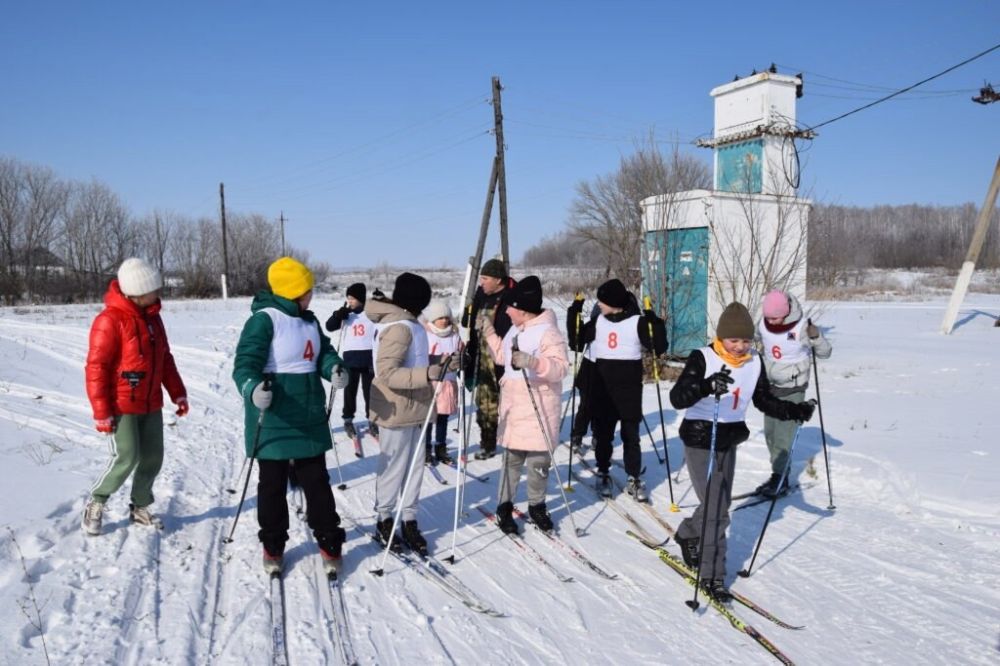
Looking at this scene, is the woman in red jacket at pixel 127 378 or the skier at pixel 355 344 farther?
the skier at pixel 355 344

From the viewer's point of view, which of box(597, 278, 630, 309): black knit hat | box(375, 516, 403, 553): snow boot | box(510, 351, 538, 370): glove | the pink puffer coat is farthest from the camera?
box(597, 278, 630, 309): black knit hat

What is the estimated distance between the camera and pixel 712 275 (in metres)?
11.9

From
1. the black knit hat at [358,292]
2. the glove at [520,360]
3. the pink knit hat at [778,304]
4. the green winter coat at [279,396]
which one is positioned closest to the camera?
the green winter coat at [279,396]

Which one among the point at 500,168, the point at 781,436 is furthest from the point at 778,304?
the point at 500,168

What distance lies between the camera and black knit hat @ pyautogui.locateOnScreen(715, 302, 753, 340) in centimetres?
389

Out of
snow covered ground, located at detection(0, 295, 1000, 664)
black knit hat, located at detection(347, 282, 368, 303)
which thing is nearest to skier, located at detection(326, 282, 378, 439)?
black knit hat, located at detection(347, 282, 368, 303)

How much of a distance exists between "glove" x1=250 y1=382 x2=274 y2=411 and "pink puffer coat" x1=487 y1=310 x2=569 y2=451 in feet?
6.22

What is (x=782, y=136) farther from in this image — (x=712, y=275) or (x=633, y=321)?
(x=633, y=321)

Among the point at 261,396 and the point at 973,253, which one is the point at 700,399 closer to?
the point at 261,396

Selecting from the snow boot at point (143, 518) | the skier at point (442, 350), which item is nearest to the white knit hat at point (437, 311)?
the skier at point (442, 350)

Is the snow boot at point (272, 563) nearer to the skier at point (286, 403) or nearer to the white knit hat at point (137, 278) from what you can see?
the skier at point (286, 403)

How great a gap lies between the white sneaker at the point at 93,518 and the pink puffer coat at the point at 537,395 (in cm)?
288

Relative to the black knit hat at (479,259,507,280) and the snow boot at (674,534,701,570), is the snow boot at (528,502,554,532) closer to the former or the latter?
the snow boot at (674,534,701,570)

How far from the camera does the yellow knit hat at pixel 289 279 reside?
4027 millimetres
